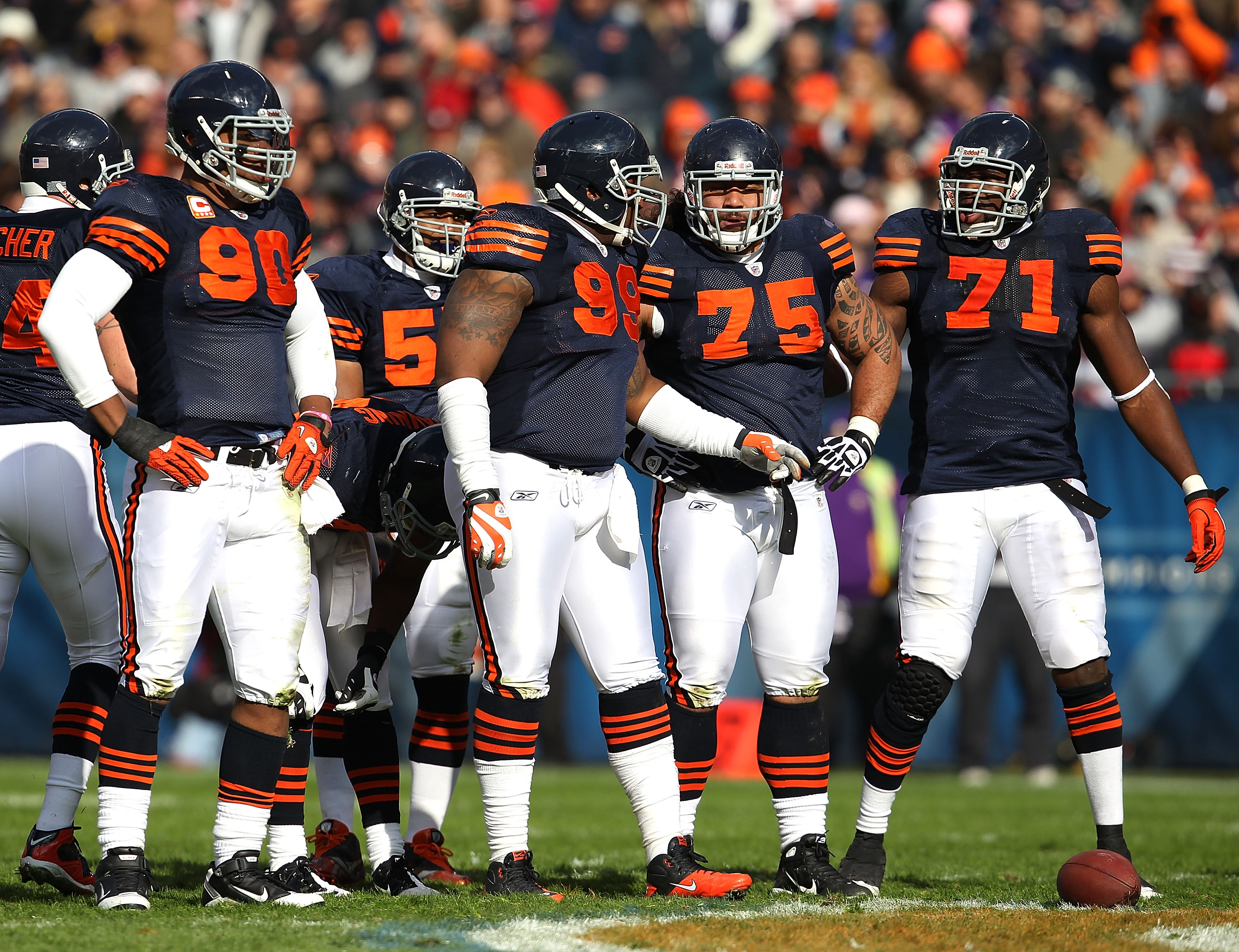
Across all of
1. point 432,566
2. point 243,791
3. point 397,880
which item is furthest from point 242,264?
point 397,880

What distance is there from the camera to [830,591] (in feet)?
16.0

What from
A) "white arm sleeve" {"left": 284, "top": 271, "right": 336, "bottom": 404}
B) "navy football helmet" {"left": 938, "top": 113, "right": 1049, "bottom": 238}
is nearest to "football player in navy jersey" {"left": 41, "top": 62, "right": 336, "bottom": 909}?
"white arm sleeve" {"left": 284, "top": 271, "right": 336, "bottom": 404}

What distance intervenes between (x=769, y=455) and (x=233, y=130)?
1.78 meters

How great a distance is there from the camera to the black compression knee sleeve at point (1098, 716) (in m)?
4.87

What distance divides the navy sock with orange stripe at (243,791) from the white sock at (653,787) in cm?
99

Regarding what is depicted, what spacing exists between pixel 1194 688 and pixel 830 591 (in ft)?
18.2

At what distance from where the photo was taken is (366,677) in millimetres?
4988

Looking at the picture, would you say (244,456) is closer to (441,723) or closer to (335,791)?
(441,723)

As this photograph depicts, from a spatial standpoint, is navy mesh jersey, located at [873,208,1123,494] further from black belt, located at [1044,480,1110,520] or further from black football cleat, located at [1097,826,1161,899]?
black football cleat, located at [1097,826,1161,899]

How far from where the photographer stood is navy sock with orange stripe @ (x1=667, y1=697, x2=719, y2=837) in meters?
4.88

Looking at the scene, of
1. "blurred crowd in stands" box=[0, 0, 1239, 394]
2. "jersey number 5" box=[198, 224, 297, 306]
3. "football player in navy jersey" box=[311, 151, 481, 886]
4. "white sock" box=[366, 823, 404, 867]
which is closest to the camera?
"jersey number 5" box=[198, 224, 297, 306]

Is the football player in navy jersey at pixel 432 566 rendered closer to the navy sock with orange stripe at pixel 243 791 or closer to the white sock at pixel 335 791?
the white sock at pixel 335 791

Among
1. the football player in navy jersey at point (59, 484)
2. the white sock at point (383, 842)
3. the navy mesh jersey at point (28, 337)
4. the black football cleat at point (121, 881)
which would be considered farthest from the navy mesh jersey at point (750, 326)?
the black football cleat at point (121, 881)

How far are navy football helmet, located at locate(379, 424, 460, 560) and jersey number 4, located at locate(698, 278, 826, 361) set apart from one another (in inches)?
35.7
